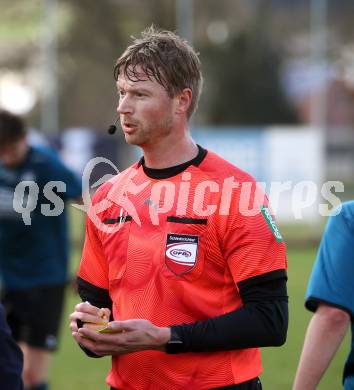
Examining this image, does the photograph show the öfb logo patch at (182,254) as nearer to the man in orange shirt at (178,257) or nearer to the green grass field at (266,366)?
the man in orange shirt at (178,257)

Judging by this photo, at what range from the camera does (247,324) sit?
313 centimetres

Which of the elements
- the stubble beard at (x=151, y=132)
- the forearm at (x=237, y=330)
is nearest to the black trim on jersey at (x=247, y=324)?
the forearm at (x=237, y=330)

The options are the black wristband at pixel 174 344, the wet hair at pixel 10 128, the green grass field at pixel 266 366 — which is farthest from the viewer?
the green grass field at pixel 266 366

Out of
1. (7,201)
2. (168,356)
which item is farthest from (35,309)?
(168,356)

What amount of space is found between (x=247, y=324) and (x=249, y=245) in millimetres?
268

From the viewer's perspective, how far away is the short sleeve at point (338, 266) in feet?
10.7

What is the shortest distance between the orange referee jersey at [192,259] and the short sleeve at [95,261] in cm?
13

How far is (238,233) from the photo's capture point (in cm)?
317

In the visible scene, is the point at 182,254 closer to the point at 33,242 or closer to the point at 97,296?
the point at 97,296

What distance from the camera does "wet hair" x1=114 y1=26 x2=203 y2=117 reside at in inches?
130

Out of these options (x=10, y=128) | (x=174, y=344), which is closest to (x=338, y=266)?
(x=174, y=344)

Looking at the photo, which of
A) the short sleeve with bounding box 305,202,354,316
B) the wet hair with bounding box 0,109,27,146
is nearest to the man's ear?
the short sleeve with bounding box 305,202,354,316

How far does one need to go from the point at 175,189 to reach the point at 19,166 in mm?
3863

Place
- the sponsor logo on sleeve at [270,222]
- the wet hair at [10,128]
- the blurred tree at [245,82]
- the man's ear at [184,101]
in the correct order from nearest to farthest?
1. the sponsor logo on sleeve at [270,222]
2. the man's ear at [184,101]
3. the wet hair at [10,128]
4. the blurred tree at [245,82]
